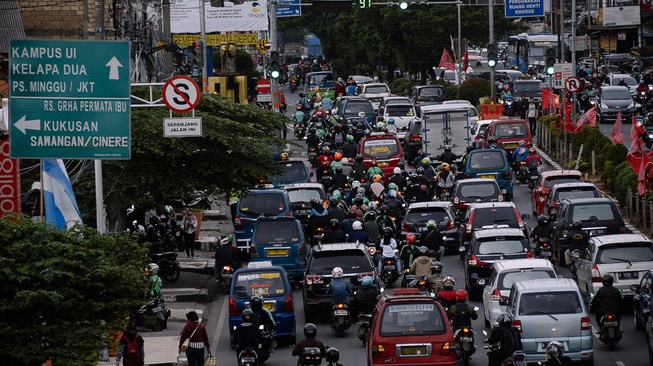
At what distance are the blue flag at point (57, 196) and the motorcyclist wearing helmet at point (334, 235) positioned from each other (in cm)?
994

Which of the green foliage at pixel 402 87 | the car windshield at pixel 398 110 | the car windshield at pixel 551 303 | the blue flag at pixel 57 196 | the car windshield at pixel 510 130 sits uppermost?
the green foliage at pixel 402 87

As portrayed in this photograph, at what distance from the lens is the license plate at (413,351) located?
1831 cm

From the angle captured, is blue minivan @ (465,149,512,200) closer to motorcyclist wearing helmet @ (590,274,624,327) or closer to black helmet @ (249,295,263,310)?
motorcyclist wearing helmet @ (590,274,624,327)

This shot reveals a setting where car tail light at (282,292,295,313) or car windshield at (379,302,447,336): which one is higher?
car windshield at (379,302,447,336)

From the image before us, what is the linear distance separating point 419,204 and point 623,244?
27.3ft

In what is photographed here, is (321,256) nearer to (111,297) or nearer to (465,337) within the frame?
(465,337)

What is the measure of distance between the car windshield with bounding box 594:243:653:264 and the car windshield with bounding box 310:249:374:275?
435 centimetres

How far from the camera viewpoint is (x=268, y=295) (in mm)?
23000

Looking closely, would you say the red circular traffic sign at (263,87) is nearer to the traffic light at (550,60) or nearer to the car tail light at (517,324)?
the traffic light at (550,60)

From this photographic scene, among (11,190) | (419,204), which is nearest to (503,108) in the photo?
(419,204)

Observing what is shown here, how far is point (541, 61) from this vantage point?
9388cm

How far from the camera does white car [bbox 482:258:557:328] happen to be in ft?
73.8

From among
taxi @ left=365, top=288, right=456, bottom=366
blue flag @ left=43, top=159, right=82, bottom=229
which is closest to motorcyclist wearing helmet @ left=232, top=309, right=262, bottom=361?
taxi @ left=365, top=288, right=456, bottom=366

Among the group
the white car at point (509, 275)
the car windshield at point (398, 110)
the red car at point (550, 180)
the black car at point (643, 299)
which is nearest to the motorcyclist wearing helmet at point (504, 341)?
the black car at point (643, 299)
